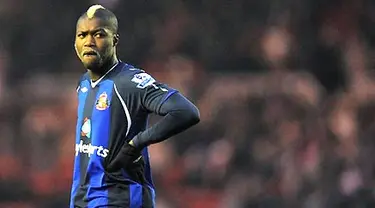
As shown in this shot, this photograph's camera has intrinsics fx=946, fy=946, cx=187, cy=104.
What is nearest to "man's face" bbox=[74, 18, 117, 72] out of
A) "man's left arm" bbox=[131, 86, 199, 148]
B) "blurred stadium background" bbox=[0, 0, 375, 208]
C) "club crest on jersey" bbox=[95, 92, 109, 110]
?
"club crest on jersey" bbox=[95, 92, 109, 110]

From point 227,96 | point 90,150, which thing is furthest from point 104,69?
point 227,96

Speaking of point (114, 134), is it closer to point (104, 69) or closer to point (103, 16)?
point (104, 69)

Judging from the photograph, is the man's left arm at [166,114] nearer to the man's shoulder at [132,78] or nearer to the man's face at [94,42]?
the man's shoulder at [132,78]

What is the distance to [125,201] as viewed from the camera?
13.5 ft

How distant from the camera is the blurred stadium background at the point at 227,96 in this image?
29.5ft

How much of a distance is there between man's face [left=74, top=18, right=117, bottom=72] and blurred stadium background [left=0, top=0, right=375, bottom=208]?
4.79 metres

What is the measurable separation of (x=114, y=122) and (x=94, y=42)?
356mm

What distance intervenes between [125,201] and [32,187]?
16.9ft

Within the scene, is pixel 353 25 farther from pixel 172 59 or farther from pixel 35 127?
pixel 35 127

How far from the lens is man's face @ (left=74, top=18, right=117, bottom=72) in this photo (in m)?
4.08

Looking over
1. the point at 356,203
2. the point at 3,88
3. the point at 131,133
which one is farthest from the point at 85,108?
the point at 3,88

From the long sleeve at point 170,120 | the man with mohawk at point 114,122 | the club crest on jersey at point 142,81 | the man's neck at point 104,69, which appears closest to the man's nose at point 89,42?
the man with mohawk at point 114,122

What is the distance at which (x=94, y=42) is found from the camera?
4078 millimetres

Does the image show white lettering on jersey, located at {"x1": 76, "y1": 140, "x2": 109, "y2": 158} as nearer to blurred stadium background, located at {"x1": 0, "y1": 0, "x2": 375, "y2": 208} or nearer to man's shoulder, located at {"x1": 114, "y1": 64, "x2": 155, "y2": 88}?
man's shoulder, located at {"x1": 114, "y1": 64, "x2": 155, "y2": 88}
